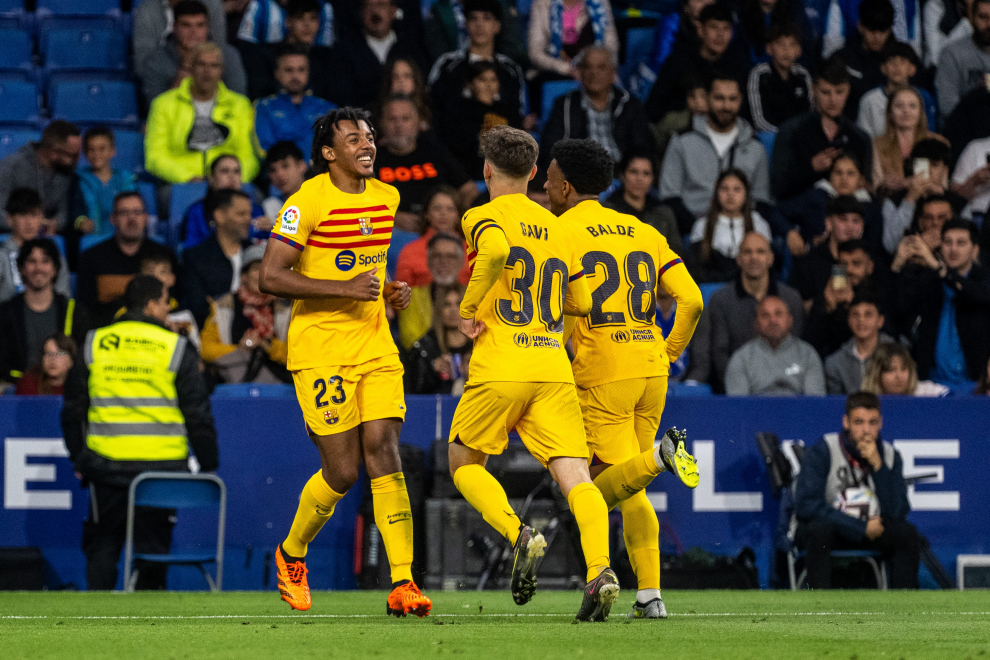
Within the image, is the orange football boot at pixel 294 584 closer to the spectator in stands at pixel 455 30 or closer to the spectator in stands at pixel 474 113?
the spectator in stands at pixel 474 113

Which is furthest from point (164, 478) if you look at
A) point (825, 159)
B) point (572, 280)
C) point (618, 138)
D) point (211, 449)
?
point (825, 159)

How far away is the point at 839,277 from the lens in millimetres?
11727

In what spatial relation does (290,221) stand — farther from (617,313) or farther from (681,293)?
(681,293)

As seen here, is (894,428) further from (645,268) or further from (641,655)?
(641,655)

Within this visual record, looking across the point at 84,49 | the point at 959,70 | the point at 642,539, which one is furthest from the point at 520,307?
the point at 959,70

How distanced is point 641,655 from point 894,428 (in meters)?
6.34

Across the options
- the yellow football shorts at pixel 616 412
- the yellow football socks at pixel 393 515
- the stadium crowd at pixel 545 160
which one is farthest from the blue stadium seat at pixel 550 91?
the yellow football socks at pixel 393 515

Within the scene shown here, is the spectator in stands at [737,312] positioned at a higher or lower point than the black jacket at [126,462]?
higher

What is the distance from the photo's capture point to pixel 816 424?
419 inches

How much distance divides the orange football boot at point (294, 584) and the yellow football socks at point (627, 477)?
1602 millimetres

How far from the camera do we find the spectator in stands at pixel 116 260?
1127 centimetres

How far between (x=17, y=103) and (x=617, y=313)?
9.00 m

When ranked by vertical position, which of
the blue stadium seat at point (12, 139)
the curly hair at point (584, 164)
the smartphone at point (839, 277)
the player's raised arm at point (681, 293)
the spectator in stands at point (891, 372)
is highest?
the blue stadium seat at point (12, 139)

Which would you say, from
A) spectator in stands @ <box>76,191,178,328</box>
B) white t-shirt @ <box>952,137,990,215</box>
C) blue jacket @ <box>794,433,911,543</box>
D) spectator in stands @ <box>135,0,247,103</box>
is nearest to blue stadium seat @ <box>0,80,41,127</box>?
spectator in stands @ <box>135,0,247,103</box>
